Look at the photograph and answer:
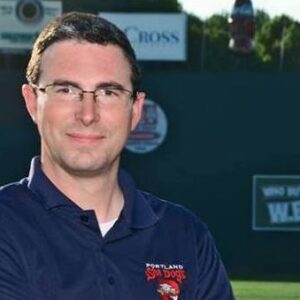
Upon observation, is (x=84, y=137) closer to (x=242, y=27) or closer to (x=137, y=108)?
(x=137, y=108)

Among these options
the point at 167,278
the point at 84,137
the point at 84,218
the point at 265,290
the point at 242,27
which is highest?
the point at 84,137

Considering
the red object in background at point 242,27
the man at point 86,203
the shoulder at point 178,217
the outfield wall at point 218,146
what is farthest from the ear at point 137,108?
the red object in background at point 242,27

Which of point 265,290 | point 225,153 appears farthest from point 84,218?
point 225,153

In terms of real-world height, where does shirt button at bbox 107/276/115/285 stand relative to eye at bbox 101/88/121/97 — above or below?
below

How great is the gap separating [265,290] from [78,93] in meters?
13.7

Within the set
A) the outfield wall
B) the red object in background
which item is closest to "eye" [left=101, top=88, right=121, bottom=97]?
the outfield wall

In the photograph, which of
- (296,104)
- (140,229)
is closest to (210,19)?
(296,104)

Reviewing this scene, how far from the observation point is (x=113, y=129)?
9.55 ft

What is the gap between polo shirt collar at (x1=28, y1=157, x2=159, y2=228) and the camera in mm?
2896

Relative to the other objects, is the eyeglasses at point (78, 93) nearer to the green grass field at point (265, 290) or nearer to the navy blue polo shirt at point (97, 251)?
the navy blue polo shirt at point (97, 251)

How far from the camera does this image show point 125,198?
308cm

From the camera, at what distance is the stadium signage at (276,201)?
19.8 metres

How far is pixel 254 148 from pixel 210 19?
1909 inches

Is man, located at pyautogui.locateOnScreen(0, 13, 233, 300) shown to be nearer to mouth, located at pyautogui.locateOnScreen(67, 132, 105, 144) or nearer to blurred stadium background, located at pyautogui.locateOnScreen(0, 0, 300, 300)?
mouth, located at pyautogui.locateOnScreen(67, 132, 105, 144)
